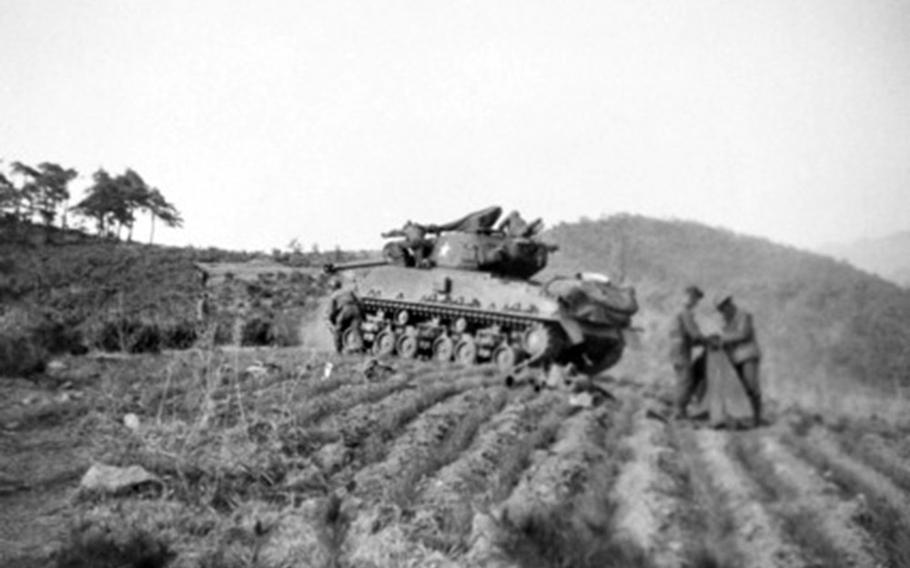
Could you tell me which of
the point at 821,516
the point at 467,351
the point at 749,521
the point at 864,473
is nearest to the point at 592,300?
the point at 467,351

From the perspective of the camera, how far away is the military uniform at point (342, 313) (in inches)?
666

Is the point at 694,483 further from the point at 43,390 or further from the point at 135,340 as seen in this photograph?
the point at 135,340

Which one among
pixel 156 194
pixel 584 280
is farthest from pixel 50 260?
pixel 584 280

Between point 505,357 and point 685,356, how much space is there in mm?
4480

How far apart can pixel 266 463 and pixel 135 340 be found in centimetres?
1021

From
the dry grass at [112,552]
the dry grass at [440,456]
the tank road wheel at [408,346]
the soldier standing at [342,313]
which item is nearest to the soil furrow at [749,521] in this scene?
the dry grass at [440,456]

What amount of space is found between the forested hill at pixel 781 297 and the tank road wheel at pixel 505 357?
15.8ft

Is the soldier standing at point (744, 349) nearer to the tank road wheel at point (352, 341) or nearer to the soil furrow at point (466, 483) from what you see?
the soil furrow at point (466, 483)

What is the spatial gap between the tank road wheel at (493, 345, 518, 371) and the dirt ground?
304cm

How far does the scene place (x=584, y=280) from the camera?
511 inches

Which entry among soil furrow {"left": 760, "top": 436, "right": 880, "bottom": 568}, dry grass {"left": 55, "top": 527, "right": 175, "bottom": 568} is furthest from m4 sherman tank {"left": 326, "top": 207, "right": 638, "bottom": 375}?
dry grass {"left": 55, "top": 527, "right": 175, "bottom": 568}

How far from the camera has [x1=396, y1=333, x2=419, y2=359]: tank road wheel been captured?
50.6 feet

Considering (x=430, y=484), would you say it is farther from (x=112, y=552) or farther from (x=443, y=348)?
A: (x=443, y=348)

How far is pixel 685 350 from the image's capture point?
9414 millimetres
